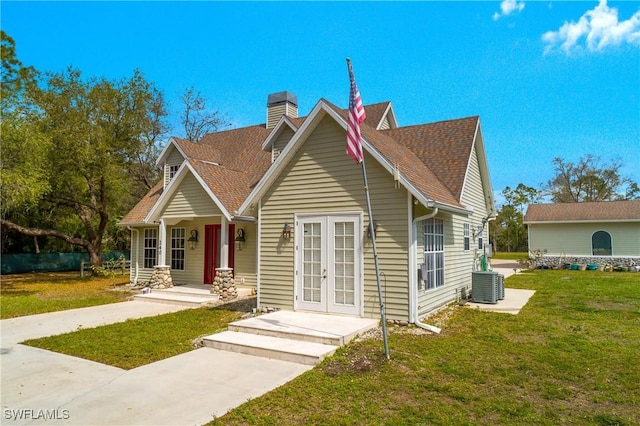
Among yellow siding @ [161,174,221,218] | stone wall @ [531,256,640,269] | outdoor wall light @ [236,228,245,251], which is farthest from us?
stone wall @ [531,256,640,269]

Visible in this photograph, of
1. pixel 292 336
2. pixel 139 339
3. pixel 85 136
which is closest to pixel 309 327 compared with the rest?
pixel 292 336

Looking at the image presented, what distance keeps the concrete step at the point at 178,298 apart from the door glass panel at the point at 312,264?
396 centimetres

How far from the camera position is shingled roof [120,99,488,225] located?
941 centimetres

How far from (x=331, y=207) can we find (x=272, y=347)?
343 cm

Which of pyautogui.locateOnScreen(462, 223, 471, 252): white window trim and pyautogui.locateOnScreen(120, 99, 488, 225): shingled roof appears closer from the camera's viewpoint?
pyautogui.locateOnScreen(120, 99, 488, 225): shingled roof

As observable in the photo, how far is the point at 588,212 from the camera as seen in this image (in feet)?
84.2

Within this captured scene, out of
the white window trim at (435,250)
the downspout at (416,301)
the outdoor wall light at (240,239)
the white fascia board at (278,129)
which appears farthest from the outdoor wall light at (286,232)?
the white fascia board at (278,129)

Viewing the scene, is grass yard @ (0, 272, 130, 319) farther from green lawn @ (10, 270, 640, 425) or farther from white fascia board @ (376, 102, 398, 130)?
white fascia board @ (376, 102, 398, 130)

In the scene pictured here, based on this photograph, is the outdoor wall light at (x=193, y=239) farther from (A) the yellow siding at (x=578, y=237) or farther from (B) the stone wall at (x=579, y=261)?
(A) the yellow siding at (x=578, y=237)

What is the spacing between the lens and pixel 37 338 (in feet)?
25.6

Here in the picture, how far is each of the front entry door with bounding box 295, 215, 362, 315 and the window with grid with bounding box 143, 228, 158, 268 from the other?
9.13 m

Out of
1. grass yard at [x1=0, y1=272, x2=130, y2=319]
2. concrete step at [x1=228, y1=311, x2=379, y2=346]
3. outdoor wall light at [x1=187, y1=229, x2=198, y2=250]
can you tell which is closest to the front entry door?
concrete step at [x1=228, y1=311, x2=379, y2=346]

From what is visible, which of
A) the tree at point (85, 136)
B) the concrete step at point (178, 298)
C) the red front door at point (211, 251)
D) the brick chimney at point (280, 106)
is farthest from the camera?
the tree at point (85, 136)

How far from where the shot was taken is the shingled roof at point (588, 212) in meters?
24.3
